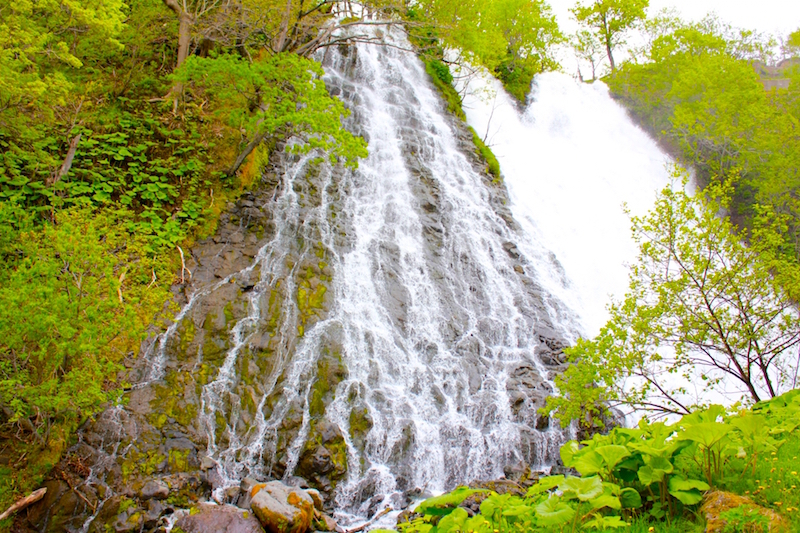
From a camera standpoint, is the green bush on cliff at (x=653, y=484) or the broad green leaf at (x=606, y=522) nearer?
the broad green leaf at (x=606, y=522)

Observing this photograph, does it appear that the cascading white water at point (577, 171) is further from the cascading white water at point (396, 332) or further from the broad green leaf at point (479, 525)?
the broad green leaf at point (479, 525)

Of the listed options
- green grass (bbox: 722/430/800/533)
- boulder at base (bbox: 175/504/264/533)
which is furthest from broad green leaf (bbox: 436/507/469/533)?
boulder at base (bbox: 175/504/264/533)

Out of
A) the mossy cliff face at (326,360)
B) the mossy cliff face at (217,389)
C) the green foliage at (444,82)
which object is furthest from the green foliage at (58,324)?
the green foliage at (444,82)

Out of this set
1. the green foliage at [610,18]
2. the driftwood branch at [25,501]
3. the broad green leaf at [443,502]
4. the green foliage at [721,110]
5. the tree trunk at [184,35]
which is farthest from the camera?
the green foliage at [610,18]

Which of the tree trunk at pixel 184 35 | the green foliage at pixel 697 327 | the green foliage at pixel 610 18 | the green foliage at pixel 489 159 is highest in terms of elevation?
the green foliage at pixel 610 18

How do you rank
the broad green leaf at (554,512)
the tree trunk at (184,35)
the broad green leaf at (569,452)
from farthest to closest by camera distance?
the tree trunk at (184,35), the broad green leaf at (569,452), the broad green leaf at (554,512)

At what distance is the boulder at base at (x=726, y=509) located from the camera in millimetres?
2914

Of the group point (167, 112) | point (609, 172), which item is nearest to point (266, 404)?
point (167, 112)

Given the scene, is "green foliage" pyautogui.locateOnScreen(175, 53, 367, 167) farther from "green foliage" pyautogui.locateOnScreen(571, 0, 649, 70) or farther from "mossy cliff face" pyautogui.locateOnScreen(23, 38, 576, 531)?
"green foliage" pyautogui.locateOnScreen(571, 0, 649, 70)

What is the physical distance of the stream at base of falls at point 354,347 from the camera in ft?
28.5

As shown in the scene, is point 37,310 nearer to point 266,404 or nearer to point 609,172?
point 266,404

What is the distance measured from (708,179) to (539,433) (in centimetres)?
2545

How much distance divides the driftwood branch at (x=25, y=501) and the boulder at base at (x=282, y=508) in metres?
3.09

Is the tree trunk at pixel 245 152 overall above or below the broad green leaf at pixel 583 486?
above
